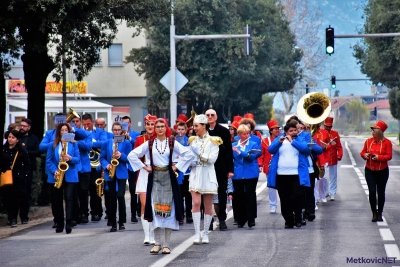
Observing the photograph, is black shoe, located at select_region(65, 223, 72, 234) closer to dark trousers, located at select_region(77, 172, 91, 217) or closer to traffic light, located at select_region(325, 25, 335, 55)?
dark trousers, located at select_region(77, 172, 91, 217)

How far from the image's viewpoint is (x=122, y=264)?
11547 mm

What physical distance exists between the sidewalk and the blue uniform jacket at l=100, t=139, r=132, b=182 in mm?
1907

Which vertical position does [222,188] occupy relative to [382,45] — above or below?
below

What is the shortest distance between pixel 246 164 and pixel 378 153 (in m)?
Answer: 2.30

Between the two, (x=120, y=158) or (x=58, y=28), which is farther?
(x=58, y=28)

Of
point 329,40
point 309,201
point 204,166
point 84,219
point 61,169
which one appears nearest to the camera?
point 204,166

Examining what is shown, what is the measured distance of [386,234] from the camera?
1448cm

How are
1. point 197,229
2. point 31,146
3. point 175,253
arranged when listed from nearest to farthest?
point 175,253 → point 197,229 → point 31,146

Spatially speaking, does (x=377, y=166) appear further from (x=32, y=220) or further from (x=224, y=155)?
(x=32, y=220)

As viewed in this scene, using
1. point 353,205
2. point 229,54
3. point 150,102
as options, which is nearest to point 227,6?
point 229,54

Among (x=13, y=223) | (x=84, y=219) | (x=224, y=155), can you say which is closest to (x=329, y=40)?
(x=84, y=219)

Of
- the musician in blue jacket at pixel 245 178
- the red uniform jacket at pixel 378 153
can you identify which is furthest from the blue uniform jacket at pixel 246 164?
the red uniform jacket at pixel 378 153

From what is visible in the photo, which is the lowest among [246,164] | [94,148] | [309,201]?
[309,201]

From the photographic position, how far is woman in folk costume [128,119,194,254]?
41.4 ft
